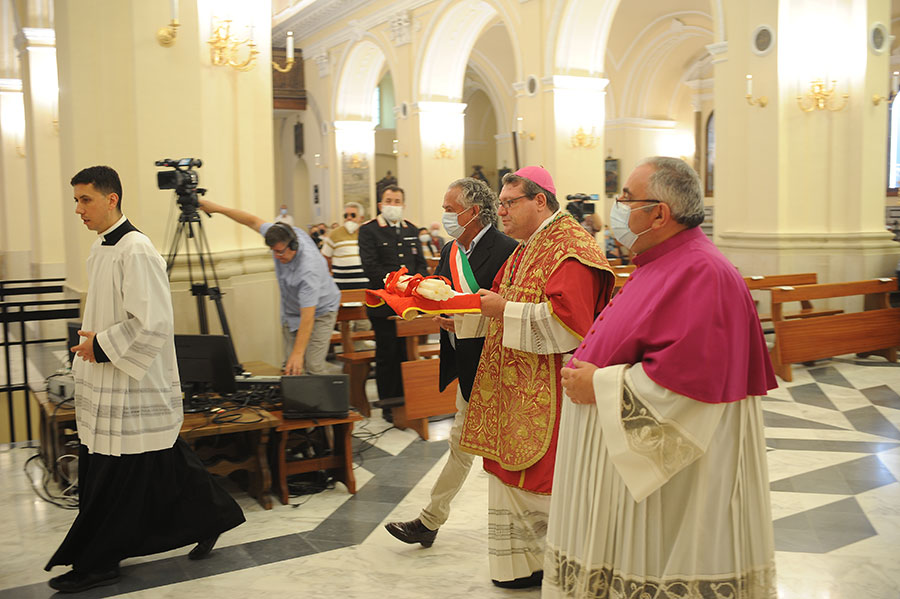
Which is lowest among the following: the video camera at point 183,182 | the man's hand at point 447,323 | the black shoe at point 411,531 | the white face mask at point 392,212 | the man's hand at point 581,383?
the black shoe at point 411,531

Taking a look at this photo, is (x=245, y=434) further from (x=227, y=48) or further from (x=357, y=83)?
(x=357, y=83)

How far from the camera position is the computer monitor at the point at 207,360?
4336 millimetres

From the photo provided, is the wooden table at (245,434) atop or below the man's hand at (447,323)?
below

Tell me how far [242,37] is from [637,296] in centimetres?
479

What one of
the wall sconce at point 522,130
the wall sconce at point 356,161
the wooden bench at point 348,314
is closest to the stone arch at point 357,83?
the wall sconce at point 356,161

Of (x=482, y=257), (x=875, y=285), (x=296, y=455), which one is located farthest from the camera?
(x=875, y=285)

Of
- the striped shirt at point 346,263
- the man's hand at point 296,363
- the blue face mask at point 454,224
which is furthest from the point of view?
the striped shirt at point 346,263

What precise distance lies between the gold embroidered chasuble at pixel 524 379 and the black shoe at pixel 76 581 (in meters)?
1.68

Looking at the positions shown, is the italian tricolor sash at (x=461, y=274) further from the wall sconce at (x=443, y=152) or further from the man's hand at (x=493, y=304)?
the wall sconce at (x=443, y=152)

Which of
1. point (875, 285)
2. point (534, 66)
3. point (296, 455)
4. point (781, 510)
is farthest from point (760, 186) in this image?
point (296, 455)

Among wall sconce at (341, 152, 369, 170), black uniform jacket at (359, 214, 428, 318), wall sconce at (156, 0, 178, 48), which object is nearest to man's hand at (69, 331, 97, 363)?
wall sconce at (156, 0, 178, 48)

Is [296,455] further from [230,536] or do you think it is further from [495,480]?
[495,480]

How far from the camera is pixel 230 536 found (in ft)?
13.3

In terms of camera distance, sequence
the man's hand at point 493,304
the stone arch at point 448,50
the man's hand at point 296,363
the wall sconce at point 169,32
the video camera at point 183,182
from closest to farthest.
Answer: the man's hand at point 493,304, the video camera at point 183,182, the man's hand at point 296,363, the wall sconce at point 169,32, the stone arch at point 448,50
